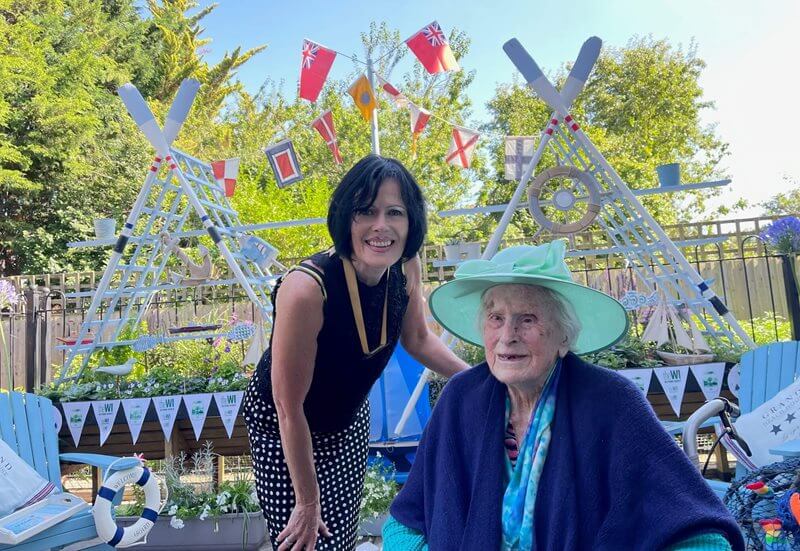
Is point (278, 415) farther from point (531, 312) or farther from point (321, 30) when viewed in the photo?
point (321, 30)

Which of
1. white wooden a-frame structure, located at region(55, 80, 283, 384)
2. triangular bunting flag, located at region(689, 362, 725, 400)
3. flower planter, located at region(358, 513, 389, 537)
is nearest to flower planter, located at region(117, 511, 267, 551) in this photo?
flower planter, located at region(358, 513, 389, 537)

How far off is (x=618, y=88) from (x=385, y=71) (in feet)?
17.5

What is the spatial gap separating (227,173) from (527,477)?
5338 mm

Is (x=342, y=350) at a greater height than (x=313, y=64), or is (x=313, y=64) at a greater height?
(x=313, y=64)

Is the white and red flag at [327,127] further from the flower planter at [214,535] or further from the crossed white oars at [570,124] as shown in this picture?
the flower planter at [214,535]

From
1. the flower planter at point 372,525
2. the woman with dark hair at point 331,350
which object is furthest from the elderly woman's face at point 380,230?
the flower planter at point 372,525

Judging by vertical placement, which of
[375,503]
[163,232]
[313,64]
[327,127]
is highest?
[313,64]

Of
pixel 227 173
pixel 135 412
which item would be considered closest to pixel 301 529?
pixel 135 412

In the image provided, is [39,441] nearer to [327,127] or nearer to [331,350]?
[331,350]

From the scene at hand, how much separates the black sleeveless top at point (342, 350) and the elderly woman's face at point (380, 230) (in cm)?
8

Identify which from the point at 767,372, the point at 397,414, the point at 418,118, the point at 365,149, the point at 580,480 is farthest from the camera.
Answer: the point at 365,149

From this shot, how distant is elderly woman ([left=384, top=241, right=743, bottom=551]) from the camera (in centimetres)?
102

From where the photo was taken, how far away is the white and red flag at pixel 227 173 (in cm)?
590

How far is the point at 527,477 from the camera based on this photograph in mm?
1131
